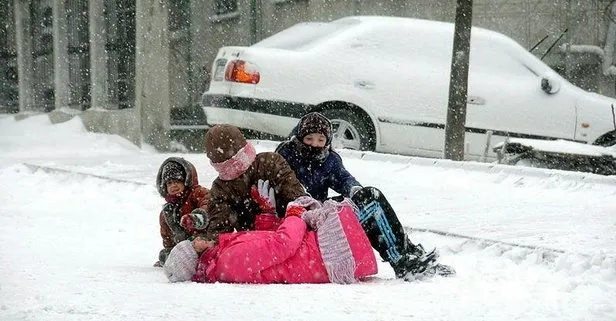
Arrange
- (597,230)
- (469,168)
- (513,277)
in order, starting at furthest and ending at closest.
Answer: (469,168) → (597,230) → (513,277)

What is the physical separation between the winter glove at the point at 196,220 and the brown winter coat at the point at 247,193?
0.05 meters

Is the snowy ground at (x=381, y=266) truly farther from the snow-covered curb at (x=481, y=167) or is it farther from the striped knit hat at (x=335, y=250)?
the striped knit hat at (x=335, y=250)

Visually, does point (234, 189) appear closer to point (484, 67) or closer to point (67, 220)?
point (67, 220)

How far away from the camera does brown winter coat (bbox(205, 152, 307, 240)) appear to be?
17.6 ft

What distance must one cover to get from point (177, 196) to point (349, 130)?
5452 mm

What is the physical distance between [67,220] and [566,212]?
3.83 m

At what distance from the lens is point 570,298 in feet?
15.2

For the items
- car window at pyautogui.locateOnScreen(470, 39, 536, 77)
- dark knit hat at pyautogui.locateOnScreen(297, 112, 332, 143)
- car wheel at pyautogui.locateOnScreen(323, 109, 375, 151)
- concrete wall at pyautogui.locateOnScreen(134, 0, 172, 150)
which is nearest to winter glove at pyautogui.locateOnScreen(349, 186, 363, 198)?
dark knit hat at pyautogui.locateOnScreen(297, 112, 332, 143)

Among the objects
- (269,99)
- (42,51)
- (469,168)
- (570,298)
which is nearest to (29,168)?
(269,99)

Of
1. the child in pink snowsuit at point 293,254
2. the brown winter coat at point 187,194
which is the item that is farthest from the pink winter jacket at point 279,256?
the brown winter coat at point 187,194

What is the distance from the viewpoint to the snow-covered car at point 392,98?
11.0m

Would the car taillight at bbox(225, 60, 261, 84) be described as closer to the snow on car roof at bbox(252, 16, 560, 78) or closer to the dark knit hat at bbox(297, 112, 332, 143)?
the snow on car roof at bbox(252, 16, 560, 78)

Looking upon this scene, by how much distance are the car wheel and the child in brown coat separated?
5.18 meters

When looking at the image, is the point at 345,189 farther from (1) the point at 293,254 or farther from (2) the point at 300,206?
(1) the point at 293,254
